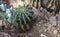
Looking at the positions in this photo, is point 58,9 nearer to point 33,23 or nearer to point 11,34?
point 33,23

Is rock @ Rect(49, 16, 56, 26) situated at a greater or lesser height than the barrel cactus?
lesser

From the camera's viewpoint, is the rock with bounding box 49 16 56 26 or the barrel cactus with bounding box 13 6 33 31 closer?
the barrel cactus with bounding box 13 6 33 31

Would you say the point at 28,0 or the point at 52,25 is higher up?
the point at 28,0

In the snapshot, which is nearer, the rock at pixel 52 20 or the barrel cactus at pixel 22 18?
the barrel cactus at pixel 22 18

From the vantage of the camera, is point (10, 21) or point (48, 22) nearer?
point (10, 21)

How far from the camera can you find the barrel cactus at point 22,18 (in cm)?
184

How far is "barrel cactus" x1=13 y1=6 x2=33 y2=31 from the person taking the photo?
6.05ft

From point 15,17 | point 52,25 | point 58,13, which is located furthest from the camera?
point 58,13

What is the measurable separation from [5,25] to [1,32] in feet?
0.39

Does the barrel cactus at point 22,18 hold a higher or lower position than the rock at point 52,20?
higher

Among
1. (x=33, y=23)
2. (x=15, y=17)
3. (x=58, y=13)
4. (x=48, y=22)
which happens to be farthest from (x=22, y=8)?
(x=58, y=13)

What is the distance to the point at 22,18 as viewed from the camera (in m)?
1.84

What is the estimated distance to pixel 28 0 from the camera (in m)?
2.26

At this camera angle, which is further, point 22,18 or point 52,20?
point 52,20
